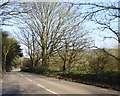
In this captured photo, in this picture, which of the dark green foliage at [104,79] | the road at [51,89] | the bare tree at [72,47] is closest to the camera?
the road at [51,89]

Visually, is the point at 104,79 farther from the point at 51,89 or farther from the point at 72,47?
the point at 72,47

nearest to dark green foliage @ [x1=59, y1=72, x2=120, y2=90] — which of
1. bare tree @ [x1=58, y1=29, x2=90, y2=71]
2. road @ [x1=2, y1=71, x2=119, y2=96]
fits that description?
road @ [x1=2, y1=71, x2=119, y2=96]

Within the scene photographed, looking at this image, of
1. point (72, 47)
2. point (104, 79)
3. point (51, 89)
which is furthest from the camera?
point (72, 47)

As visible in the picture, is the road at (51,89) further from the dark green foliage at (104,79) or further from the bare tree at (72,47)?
the bare tree at (72,47)

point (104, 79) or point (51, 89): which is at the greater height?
point (104, 79)

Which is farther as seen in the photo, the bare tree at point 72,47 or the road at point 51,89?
the bare tree at point 72,47

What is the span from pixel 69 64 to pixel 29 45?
21304mm

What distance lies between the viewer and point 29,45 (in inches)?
2692

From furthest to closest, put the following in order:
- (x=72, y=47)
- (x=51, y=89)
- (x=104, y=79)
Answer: (x=72, y=47)
(x=104, y=79)
(x=51, y=89)

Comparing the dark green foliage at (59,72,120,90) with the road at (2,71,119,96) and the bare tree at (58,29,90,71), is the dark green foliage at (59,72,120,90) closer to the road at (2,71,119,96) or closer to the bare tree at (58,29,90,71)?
the road at (2,71,119,96)

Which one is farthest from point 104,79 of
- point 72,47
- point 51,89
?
point 72,47

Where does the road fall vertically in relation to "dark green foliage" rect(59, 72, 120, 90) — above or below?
below

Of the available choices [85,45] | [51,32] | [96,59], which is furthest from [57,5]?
[96,59]

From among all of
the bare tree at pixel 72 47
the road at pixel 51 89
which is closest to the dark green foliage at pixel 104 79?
the road at pixel 51 89
